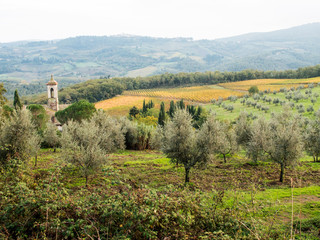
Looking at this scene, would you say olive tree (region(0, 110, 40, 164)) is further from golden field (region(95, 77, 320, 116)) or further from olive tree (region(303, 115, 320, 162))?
golden field (region(95, 77, 320, 116))

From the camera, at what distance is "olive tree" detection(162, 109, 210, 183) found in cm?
2180

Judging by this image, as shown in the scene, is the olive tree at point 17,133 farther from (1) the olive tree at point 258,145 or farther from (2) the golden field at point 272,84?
(2) the golden field at point 272,84

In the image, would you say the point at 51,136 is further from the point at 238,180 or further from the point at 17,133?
the point at 238,180

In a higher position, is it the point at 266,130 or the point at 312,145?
the point at 266,130

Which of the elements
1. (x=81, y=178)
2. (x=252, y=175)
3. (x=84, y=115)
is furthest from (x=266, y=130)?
(x=84, y=115)

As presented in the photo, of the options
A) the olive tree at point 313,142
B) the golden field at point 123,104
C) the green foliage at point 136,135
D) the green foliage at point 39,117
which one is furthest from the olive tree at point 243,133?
the golden field at point 123,104

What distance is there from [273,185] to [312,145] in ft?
46.3

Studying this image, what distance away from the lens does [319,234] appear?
1291cm

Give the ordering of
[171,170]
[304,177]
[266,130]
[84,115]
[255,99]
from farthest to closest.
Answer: [255,99] < [84,115] < [266,130] < [171,170] < [304,177]

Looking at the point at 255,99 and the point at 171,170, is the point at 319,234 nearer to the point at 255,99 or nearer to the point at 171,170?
the point at 171,170

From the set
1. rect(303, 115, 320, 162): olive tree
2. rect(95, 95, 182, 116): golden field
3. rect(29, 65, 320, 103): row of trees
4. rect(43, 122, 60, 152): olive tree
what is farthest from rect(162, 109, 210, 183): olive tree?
rect(29, 65, 320, 103): row of trees

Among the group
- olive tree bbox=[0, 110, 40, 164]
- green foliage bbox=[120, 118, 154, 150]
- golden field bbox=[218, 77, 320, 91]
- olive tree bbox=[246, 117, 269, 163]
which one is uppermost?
golden field bbox=[218, 77, 320, 91]

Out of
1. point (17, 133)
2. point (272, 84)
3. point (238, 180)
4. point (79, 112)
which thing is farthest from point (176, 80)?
point (17, 133)

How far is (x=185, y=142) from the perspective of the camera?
2186 centimetres
